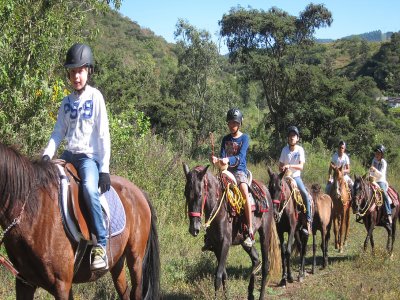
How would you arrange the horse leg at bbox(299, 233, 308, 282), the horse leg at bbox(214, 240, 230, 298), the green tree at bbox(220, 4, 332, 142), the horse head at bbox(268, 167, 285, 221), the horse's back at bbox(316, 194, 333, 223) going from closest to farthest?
the horse leg at bbox(214, 240, 230, 298)
the horse head at bbox(268, 167, 285, 221)
the horse leg at bbox(299, 233, 308, 282)
the horse's back at bbox(316, 194, 333, 223)
the green tree at bbox(220, 4, 332, 142)

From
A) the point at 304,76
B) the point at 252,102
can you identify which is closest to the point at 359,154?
the point at 304,76

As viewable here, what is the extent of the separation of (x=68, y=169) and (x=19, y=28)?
395cm

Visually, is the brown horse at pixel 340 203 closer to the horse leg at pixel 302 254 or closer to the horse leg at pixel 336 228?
the horse leg at pixel 336 228

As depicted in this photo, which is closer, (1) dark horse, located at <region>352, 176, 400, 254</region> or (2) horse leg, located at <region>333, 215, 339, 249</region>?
(1) dark horse, located at <region>352, 176, 400, 254</region>

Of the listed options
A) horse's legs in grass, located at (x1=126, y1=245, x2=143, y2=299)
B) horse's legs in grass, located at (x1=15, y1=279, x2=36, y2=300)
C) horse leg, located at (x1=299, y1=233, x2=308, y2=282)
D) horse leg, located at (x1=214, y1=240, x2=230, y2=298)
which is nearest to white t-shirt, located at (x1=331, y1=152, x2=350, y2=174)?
horse leg, located at (x1=299, y1=233, x2=308, y2=282)

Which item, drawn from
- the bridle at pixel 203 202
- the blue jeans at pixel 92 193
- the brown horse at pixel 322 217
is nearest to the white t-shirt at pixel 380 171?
the brown horse at pixel 322 217

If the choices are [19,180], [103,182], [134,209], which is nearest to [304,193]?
[134,209]

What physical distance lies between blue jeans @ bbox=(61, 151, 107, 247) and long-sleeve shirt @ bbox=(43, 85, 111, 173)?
3.7 inches

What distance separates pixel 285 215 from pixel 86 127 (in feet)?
17.0

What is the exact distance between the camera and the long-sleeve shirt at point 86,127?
4.08m

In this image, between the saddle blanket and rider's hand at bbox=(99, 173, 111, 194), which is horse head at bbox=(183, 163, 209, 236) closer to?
the saddle blanket

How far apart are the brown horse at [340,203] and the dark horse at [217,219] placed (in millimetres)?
4047

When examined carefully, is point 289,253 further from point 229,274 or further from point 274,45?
point 274,45

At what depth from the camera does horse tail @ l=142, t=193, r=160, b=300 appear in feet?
17.1
